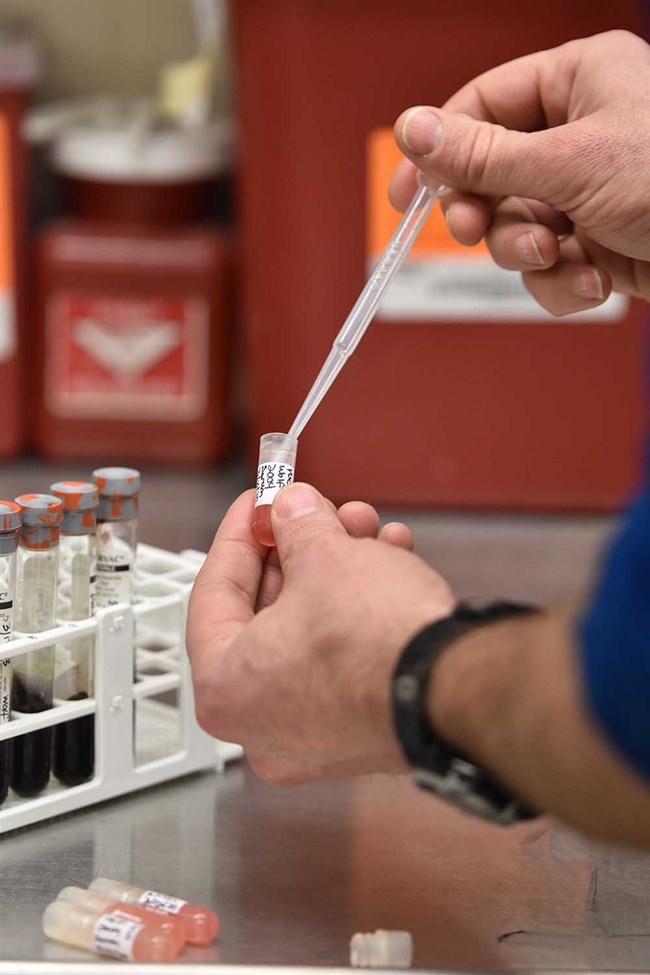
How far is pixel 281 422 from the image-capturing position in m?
1.62

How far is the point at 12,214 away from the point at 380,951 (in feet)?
3.77

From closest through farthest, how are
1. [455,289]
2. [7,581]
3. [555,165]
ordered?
[7,581]
[555,165]
[455,289]

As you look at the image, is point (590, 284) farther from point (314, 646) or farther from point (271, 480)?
point (314, 646)

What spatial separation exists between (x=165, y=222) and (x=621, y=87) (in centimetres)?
87

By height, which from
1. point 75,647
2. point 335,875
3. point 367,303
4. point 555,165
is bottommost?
point 335,875

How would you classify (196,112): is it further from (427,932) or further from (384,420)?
(427,932)

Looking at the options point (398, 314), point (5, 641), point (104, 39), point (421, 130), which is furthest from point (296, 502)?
point (104, 39)

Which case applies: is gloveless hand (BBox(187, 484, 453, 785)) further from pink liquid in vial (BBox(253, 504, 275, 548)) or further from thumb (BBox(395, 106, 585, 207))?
thumb (BBox(395, 106, 585, 207))

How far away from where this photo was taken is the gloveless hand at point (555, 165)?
104cm

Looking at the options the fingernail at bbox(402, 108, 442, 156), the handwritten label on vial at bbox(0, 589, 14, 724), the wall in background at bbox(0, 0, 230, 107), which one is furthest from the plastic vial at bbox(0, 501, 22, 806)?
the wall in background at bbox(0, 0, 230, 107)

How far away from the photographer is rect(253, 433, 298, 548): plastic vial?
880 millimetres

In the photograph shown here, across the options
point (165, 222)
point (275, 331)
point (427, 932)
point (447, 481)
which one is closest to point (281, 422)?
point (275, 331)

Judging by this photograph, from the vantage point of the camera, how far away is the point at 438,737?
65cm

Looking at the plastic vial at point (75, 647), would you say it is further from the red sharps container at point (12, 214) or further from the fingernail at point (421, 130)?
the red sharps container at point (12, 214)
